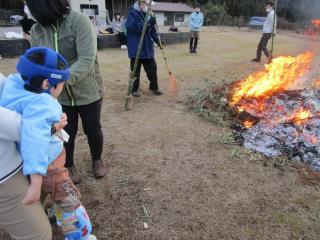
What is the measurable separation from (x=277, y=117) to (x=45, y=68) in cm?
407

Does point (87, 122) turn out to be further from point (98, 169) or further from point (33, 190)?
point (33, 190)

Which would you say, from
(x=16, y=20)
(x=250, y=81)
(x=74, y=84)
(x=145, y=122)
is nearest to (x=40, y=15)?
(x=74, y=84)

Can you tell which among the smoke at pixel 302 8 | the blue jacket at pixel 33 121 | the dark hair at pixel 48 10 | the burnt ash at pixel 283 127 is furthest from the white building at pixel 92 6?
the blue jacket at pixel 33 121

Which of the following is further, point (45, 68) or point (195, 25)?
point (195, 25)

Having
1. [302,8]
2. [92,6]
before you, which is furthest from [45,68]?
[92,6]

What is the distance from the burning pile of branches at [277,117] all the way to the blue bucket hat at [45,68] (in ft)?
10.4

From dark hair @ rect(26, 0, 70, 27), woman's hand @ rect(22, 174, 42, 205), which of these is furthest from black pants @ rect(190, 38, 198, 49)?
woman's hand @ rect(22, 174, 42, 205)

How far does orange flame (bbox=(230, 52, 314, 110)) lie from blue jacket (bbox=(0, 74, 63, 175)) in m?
4.17

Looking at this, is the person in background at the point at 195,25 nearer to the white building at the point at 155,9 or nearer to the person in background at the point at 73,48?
the person in background at the point at 73,48

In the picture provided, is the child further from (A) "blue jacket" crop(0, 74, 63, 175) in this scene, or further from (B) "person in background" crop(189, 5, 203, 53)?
(B) "person in background" crop(189, 5, 203, 53)

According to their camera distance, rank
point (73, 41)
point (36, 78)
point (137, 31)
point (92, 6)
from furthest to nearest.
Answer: point (92, 6) < point (137, 31) < point (73, 41) < point (36, 78)

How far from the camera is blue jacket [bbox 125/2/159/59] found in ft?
20.2

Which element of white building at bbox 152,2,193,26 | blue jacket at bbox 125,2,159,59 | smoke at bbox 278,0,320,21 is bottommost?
white building at bbox 152,2,193,26

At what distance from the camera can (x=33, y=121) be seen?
1.63 metres
